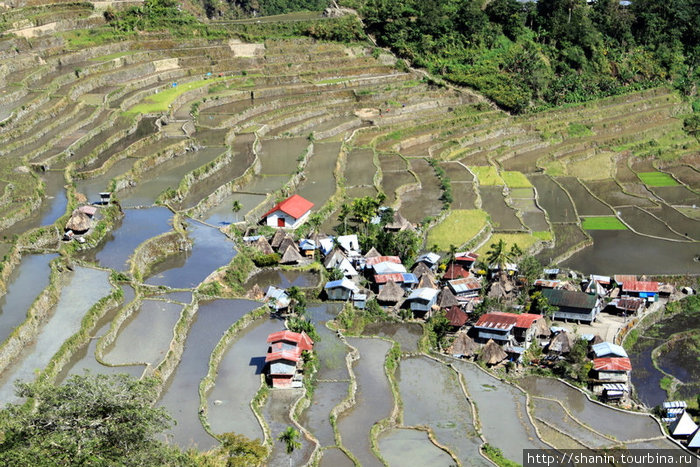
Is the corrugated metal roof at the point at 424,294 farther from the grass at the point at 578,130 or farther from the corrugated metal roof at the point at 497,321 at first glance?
the grass at the point at 578,130

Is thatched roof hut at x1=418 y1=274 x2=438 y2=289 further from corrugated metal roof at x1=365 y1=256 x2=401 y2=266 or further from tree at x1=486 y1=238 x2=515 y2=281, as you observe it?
tree at x1=486 y1=238 x2=515 y2=281

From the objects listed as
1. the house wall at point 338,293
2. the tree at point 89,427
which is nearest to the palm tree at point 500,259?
the house wall at point 338,293

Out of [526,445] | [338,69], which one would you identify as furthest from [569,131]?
[526,445]

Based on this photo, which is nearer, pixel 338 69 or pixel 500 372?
pixel 500 372

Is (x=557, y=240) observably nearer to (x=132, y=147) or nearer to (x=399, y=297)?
(x=399, y=297)

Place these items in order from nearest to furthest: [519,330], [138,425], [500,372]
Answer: [138,425], [500,372], [519,330]

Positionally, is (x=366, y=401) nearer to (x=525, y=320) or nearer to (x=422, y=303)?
(x=422, y=303)

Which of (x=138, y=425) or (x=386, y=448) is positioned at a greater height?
(x=138, y=425)

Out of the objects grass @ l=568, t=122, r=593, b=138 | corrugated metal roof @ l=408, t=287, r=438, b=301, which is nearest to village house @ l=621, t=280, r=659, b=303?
corrugated metal roof @ l=408, t=287, r=438, b=301

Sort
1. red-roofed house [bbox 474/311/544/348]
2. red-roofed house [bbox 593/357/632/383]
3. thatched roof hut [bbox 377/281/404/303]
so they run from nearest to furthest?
red-roofed house [bbox 593/357/632/383] → red-roofed house [bbox 474/311/544/348] → thatched roof hut [bbox 377/281/404/303]
